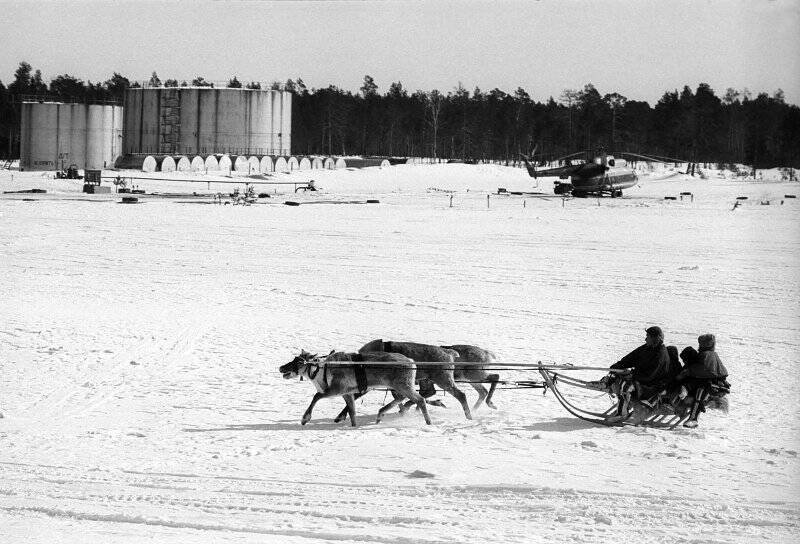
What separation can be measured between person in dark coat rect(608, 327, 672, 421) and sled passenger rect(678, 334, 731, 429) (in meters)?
0.21

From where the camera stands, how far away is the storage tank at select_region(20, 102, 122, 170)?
3543 inches

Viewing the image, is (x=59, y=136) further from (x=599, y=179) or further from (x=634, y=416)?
(x=634, y=416)

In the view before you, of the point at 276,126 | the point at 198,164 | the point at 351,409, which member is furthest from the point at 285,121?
the point at 351,409

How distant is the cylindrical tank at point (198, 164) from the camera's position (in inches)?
3274

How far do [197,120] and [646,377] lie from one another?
81.6 metres

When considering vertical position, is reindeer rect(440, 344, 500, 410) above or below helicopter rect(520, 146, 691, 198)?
below

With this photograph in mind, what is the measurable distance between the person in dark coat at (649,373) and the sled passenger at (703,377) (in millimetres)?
214

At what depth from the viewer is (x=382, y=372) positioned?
12102mm

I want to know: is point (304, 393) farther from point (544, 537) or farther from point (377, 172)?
point (377, 172)

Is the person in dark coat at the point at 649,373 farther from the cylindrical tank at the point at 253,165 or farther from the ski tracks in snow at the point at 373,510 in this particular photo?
the cylindrical tank at the point at 253,165

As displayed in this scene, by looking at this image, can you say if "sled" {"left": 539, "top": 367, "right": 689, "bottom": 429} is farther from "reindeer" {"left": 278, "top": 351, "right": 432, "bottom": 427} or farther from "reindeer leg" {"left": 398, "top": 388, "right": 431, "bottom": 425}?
"reindeer" {"left": 278, "top": 351, "right": 432, "bottom": 427}

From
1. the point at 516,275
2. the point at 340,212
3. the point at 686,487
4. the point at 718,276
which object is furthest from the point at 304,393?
the point at 340,212

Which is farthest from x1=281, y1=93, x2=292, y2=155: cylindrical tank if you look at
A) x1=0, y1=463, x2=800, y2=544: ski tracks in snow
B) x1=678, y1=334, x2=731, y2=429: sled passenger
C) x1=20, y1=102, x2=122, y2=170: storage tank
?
x1=0, y1=463, x2=800, y2=544: ski tracks in snow

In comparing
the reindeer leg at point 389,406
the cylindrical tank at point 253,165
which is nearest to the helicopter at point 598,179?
the cylindrical tank at point 253,165
